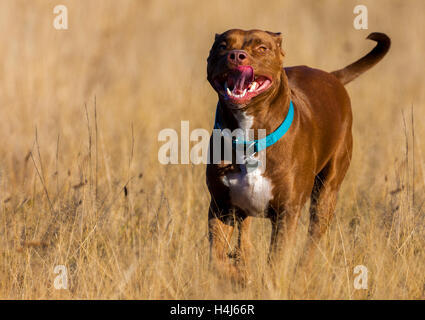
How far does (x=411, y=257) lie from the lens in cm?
473

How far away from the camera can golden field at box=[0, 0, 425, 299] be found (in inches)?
179

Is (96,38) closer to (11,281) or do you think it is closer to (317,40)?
(317,40)

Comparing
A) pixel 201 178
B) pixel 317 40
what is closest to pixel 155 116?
pixel 201 178

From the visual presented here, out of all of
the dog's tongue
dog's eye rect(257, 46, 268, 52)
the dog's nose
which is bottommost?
the dog's tongue

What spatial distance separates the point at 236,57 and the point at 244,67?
0.26ft

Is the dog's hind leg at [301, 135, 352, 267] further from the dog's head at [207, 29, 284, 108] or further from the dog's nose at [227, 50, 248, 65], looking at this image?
the dog's nose at [227, 50, 248, 65]

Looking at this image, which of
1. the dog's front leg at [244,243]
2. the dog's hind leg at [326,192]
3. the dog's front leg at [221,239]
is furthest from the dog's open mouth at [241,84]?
the dog's hind leg at [326,192]

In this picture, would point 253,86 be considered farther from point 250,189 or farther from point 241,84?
point 250,189

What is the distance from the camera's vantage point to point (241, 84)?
4.37 m

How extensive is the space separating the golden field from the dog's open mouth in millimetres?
1041

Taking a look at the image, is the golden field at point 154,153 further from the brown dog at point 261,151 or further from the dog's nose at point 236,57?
the dog's nose at point 236,57

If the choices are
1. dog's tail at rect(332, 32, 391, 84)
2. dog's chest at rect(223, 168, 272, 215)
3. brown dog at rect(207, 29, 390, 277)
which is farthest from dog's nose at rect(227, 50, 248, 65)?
dog's tail at rect(332, 32, 391, 84)

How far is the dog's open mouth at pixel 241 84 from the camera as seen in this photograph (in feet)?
14.3

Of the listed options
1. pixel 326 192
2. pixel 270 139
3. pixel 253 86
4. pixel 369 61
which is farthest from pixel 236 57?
pixel 369 61
